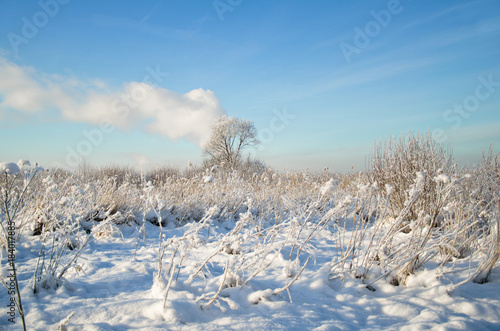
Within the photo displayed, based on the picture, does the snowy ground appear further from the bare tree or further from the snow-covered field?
the bare tree

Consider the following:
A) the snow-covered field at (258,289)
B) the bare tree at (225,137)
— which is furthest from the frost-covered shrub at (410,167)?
the bare tree at (225,137)

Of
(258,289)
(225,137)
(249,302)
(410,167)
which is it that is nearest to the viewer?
(249,302)

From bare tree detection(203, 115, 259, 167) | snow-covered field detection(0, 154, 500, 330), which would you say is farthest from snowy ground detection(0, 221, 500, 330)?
bare tree detection(203, 115, 259, 167)

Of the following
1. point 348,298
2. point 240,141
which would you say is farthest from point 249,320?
point 240,141

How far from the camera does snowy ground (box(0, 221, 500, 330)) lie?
170cm

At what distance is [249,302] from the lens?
6.59 feet

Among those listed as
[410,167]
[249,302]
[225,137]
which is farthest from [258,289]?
[225,137]

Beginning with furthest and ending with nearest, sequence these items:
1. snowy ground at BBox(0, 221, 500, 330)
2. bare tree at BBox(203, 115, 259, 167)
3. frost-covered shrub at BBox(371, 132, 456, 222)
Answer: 1. bare tree at BBox(203, 115, 259, 167)
2. frost-covered shrub at BBox(371, 132, 456, 222)
3. snowy ground at BBox(0, 221, 500, 330)

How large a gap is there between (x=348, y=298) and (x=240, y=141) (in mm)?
22754

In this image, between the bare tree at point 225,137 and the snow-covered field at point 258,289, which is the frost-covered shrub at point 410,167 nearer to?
the snow-covered field at point 258,289

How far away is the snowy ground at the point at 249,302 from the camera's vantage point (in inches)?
66.7

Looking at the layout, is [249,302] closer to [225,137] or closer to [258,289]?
[258,289]

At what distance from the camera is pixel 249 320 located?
1736 millimetres

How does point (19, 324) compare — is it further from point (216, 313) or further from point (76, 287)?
point (216, 313)
